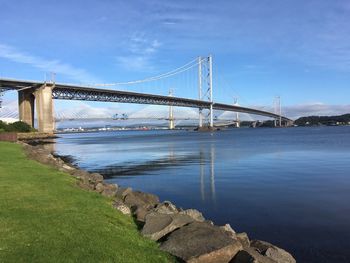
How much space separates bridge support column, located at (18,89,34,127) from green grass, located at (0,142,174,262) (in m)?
78.1

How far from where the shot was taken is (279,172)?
21672mm

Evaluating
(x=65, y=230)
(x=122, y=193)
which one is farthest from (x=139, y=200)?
(x=65, y=230)

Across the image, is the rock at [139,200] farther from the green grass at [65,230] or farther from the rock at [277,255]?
the rock at [277,255]

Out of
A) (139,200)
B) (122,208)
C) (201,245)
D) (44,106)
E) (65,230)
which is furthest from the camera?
(44,106)

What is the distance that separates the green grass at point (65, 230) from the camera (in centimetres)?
578

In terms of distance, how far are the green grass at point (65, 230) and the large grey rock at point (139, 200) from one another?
946 millimetres

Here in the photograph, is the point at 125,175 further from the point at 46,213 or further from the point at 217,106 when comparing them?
the point at 217,106

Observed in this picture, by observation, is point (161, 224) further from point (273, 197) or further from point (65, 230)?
point (273, 197)

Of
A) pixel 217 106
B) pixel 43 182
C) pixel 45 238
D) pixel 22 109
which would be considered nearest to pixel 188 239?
pixel 45 238

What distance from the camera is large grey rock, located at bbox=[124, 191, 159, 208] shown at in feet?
36.1

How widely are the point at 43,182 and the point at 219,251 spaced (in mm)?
7489

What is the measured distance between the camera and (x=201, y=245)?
21.2 feet

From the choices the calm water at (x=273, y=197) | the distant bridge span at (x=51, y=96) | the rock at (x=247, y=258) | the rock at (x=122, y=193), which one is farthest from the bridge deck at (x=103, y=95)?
the rock at (x=247, y=258)

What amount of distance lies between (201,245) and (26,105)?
3307 inches
